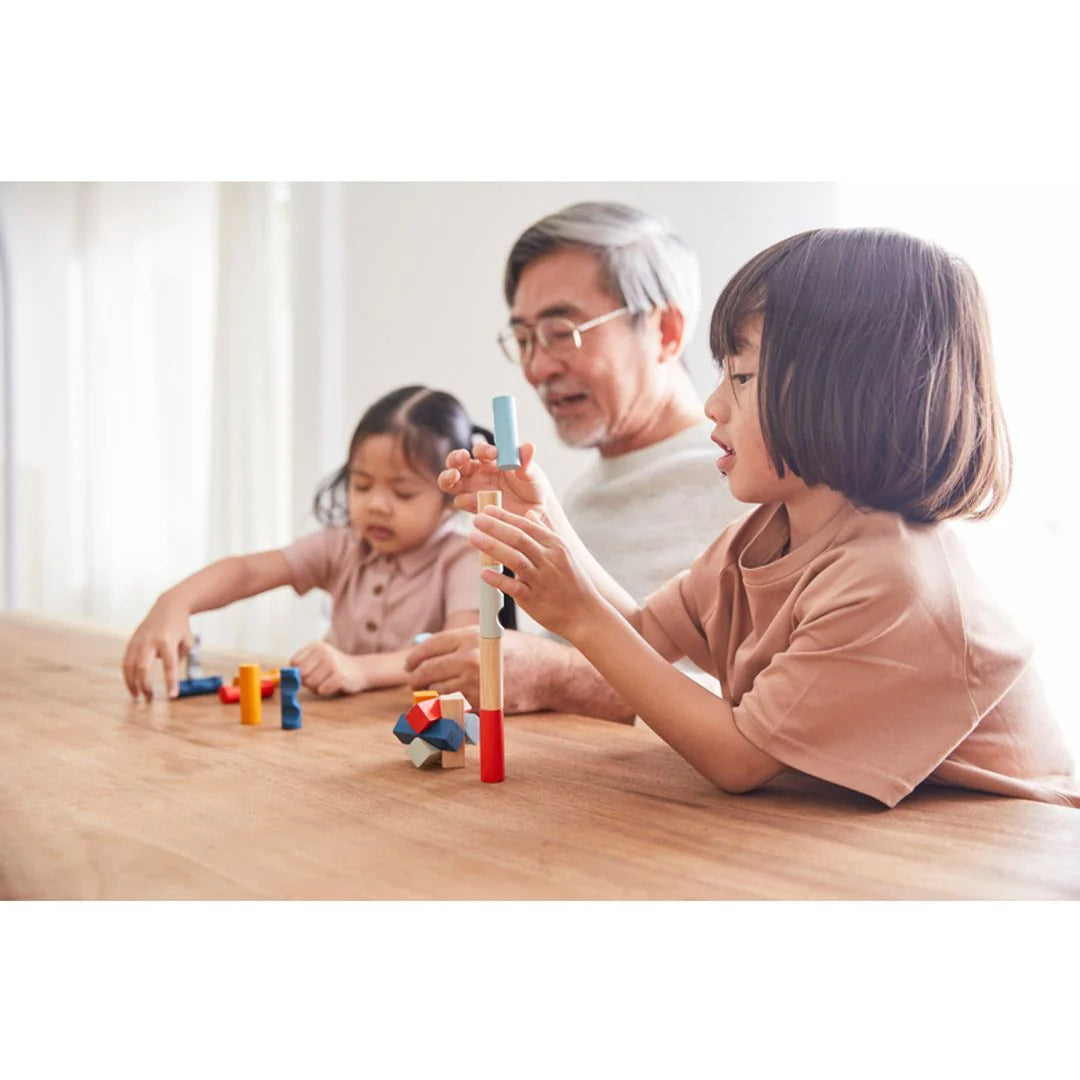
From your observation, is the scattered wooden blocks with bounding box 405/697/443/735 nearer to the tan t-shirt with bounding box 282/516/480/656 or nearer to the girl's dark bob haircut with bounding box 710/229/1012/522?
the girl's dark bob haircut with bounding box 710/229/1012/522

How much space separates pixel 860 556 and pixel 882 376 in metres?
0.14

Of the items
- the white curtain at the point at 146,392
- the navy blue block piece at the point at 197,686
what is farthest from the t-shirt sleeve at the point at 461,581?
the white curtain at the point at 146,392

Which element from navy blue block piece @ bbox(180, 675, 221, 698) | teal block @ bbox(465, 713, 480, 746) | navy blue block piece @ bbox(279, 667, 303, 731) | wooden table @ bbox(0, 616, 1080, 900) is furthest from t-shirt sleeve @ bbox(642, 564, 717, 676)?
navy blue block piece @ bbox(180, 675, 221, 698)

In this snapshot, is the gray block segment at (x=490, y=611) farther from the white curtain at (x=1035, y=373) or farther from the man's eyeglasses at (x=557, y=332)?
the white curtain at (x=1035, y=373)

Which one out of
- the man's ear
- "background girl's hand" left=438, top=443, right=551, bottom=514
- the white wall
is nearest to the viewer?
"background girl's hand" left=438, top=443, right=551, bottom=514

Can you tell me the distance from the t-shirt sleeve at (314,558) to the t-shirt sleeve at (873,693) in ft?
3.36

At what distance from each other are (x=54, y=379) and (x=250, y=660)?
133 inches

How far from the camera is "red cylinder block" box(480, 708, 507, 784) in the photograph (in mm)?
881

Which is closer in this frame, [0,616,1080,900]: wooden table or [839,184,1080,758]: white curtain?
[0,616,1080,900]: wooden table

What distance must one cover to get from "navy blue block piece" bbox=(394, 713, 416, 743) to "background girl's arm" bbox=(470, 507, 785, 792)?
0.59 feet

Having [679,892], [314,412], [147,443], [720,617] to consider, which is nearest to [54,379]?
[147,443]

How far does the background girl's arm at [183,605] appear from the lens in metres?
1.31

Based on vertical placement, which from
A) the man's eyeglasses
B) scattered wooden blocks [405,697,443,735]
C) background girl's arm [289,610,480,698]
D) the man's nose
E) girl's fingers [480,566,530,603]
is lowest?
background girl's arm [289,610,480,698]

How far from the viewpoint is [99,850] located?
0.73 m
